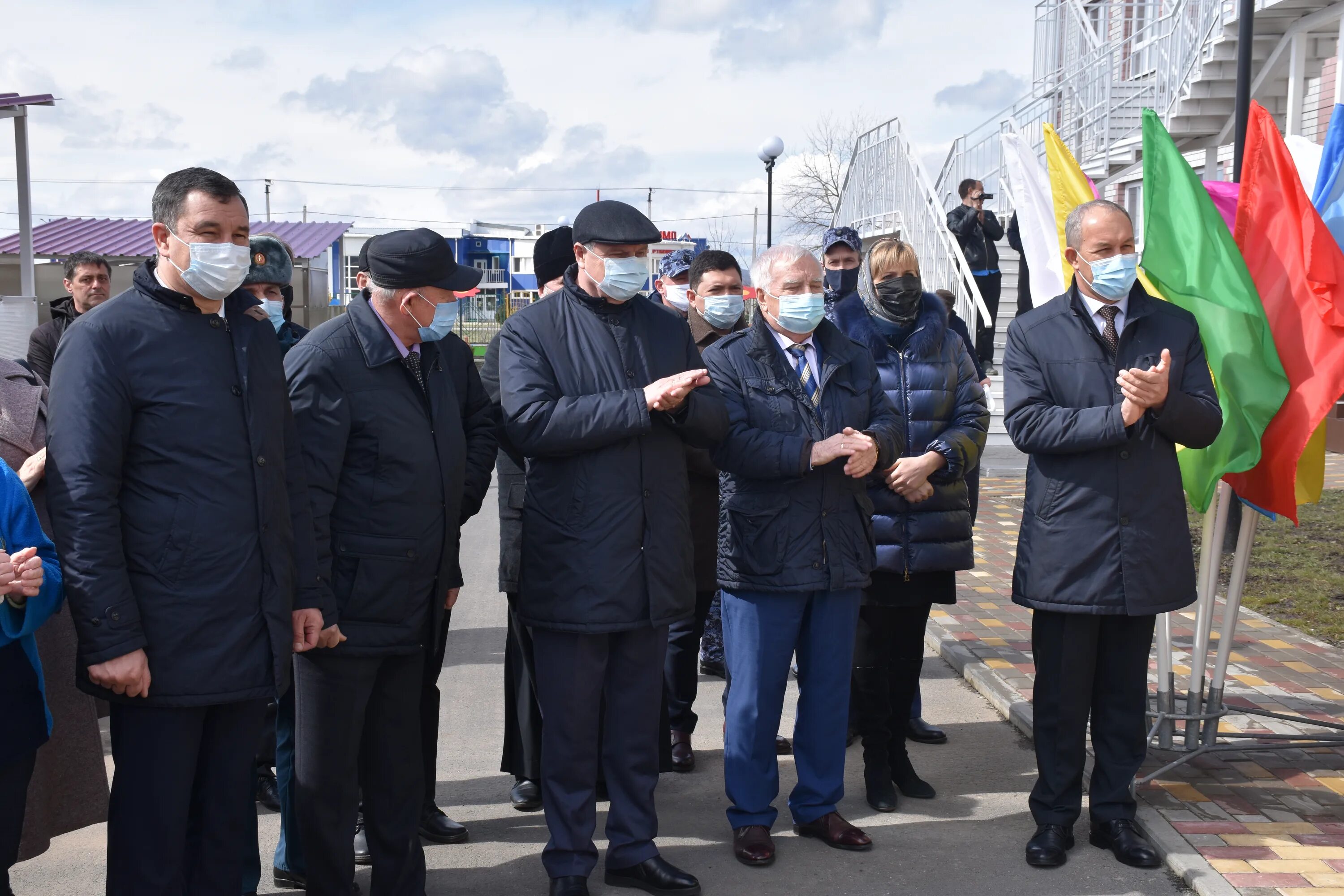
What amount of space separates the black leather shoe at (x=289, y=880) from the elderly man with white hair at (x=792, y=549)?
1.48 meters

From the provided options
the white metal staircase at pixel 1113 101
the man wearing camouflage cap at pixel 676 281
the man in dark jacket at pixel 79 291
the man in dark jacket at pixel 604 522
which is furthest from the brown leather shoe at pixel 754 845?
the white metal staircase at pixel 1113 101

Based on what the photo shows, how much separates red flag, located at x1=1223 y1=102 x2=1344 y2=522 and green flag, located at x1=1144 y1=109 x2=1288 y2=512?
0.29ft

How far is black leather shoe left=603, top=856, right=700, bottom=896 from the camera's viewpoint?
13.4ft

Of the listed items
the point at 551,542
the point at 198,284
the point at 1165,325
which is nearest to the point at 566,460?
the point at 551,542

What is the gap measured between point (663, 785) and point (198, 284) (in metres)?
2.98

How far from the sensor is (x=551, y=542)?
3.98m

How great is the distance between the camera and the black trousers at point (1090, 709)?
4.30 meters

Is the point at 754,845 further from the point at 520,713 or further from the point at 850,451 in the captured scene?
the point at 850,451

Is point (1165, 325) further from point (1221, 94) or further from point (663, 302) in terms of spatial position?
point (1221, 94)

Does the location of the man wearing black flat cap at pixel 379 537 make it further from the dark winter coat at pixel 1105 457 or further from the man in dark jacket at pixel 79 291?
the man in dark jacket at pixel 79 291

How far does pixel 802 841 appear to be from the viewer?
15.0ft

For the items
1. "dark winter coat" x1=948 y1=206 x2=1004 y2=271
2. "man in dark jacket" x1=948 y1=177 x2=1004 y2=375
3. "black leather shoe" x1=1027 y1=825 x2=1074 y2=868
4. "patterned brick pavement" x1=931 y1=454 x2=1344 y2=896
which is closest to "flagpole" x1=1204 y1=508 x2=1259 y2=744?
"patterned brick pavement" x1=931 y1=454 x2=1344 y2=896

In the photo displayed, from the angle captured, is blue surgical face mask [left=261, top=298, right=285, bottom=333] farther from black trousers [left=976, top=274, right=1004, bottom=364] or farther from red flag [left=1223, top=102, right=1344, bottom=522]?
black trousers [left=976, top=274, right=1004, bottom=364]

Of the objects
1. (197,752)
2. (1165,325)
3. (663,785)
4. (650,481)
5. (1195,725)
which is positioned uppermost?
(1165,325)
